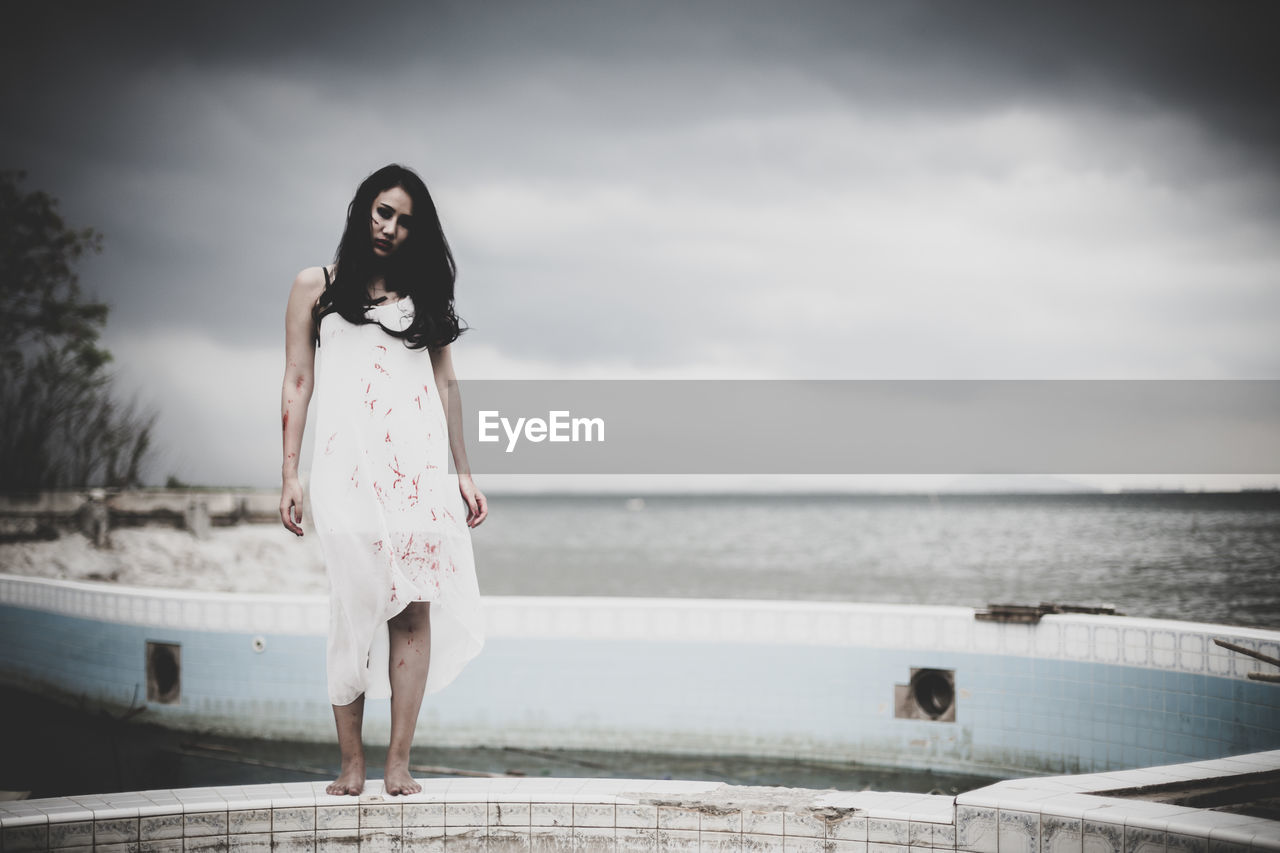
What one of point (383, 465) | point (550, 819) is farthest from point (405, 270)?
point (550, 819)

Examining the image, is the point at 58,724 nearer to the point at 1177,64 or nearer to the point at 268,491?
the point at 268,491

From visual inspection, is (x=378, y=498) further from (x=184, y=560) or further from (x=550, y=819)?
(x=184, y=560)

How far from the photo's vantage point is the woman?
2.24 metres

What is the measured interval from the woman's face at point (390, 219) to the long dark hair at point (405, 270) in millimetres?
13

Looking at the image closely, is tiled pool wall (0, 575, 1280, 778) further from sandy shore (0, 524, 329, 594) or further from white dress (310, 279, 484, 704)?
sandy shore (0, 524, 329, 594)

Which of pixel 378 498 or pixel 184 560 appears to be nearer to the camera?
pixel 378 498

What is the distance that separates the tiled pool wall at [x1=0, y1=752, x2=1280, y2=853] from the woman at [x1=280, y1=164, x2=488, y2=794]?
0.10 m

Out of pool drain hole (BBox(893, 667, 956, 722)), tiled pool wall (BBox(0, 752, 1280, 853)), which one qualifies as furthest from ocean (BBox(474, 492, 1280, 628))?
tiled pool wall (BBox(0, 752, 1280, 853))

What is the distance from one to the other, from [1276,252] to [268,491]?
16.8 m

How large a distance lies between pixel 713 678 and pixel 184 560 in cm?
1092

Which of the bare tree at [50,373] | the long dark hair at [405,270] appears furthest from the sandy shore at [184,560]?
the long dark hair at [405,270]

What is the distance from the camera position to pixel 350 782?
2273 millimetres

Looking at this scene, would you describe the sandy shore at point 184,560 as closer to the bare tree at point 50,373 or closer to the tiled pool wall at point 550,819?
the bare tree at point 50,373

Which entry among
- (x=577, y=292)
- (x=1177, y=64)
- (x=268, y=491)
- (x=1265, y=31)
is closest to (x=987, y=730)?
(x=1265, y=31)
